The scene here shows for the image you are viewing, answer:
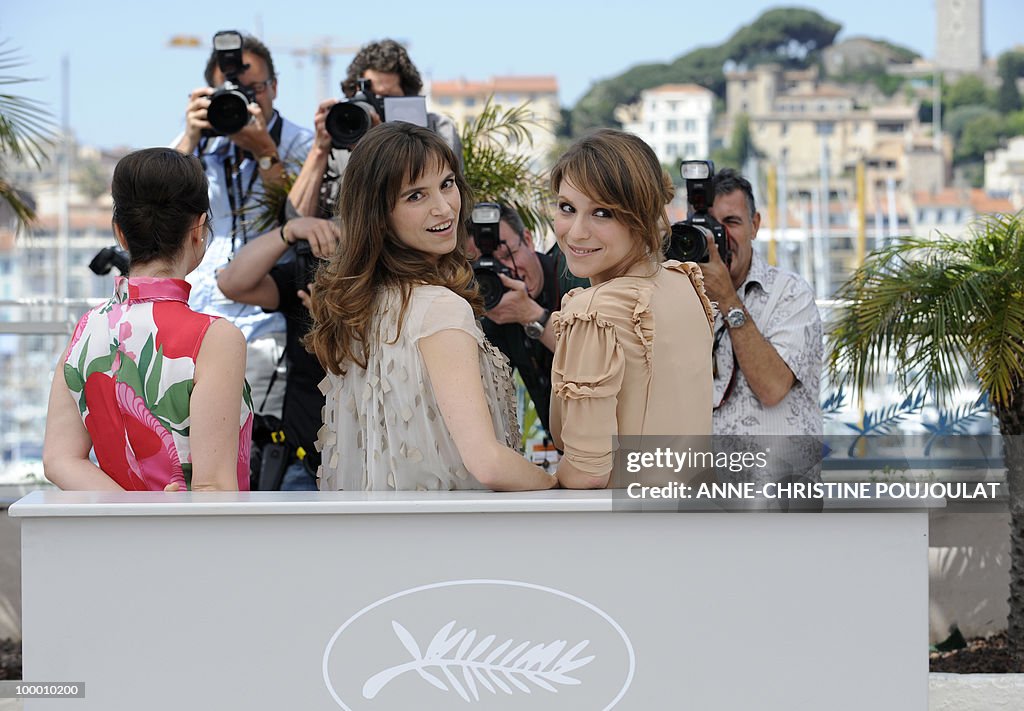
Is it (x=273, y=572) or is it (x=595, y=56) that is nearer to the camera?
(x=273, y=572)

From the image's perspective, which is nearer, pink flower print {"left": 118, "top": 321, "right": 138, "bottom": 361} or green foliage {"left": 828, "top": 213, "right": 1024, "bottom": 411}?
pink flower print {"left": 118, "top": 321, "right": 138, "bottom": 361}

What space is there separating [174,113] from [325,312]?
7705 cm

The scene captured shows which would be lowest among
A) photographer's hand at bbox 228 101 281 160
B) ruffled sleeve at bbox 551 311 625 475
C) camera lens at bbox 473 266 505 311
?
ruffled sleeve at bbox 551 311 625 475

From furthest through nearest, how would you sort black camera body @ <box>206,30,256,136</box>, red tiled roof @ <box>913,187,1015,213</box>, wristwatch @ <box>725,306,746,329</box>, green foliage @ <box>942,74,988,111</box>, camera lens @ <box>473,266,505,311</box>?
1. green foliage @ <box>942,74,988,111</box>
2. red tiled roof @ <box>913,187,1015,213</box>
3. black camera body @ <box>206,30,256,136</box>
4. wristwatch @ <box>725,306,746,329</box>
5. camera lens @ <box>473,266,505,311</box>

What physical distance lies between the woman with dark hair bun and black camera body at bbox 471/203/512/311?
3.17ft

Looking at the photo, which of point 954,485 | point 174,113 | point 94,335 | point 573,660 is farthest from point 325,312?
point 174,113

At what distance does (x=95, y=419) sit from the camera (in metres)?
2.51

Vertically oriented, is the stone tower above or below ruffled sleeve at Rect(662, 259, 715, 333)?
above

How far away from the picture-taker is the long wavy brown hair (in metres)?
2.45

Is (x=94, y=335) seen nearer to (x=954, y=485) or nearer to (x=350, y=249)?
(x=350, y=249)

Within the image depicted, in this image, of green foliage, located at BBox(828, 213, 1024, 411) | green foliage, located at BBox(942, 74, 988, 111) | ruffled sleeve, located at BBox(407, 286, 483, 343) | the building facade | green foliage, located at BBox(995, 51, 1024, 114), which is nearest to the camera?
ruffled sleeve, located at BBox(407, 286, 483, 343)

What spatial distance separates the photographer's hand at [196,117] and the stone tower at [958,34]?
122776 mm

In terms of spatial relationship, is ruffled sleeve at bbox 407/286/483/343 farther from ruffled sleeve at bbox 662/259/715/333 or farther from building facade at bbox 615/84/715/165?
building facade at bbox 615/84/715/165

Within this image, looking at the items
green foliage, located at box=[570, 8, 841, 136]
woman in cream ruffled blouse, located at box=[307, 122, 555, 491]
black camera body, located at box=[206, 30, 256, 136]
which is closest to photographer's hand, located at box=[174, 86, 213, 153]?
black camera body, located at box=[206, 30, 256, 136]
